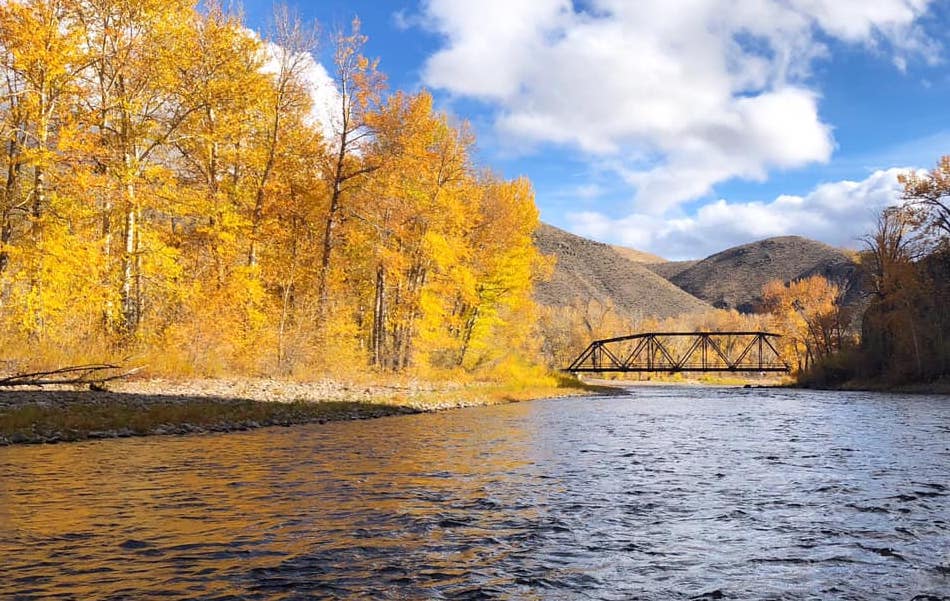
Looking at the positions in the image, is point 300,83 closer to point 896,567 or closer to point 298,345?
point 298,345

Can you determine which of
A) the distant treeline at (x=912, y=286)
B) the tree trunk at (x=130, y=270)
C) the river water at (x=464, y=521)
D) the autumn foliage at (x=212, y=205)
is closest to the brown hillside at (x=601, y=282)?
the distant treeline at (x=912, y=286)

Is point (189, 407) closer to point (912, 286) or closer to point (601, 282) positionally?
point (912, 286)

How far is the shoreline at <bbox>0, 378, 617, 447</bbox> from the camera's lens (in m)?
15.6

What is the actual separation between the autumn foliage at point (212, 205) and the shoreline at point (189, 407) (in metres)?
2.12

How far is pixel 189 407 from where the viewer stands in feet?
62.6

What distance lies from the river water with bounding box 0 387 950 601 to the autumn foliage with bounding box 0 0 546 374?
9.83 metres

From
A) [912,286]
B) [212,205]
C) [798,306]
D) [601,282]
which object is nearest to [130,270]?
[212,205]

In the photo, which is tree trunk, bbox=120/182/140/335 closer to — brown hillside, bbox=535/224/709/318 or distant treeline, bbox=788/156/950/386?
distant treeline, bbox=788/156/950/386

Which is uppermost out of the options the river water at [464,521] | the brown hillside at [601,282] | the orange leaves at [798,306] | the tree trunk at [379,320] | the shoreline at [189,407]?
the brown hillside at [601,282]

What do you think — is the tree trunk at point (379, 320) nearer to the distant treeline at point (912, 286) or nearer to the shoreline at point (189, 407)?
the shoreline at point (189, 407)

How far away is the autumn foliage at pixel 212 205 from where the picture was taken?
862 inches

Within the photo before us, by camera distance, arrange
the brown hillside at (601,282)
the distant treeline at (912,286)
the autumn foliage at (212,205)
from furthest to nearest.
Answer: the brown hillside at (601,282)
the distant treeline at (912,286)
the autumn foliage at (212,205)

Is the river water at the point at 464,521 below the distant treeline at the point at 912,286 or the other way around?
below

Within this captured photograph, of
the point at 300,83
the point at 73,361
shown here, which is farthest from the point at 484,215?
the point at 73,361
